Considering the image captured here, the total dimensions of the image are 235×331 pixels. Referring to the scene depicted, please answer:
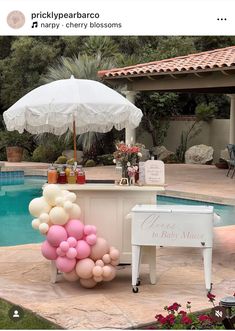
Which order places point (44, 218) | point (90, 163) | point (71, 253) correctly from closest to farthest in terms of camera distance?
point (71, 253), point (44, 218), point (90, 163)

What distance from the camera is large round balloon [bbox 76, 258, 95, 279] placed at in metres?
5.04

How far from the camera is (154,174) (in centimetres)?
572

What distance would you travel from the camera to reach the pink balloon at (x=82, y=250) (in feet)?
16.5

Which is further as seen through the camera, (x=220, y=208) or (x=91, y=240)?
(x=220, y=208)

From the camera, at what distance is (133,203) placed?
5.59 metres

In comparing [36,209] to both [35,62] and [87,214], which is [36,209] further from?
[35,62]

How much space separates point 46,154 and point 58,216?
1441 cm

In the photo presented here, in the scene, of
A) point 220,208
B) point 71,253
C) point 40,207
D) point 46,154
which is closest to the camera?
point 71,253

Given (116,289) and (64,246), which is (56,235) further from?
(116,289)
